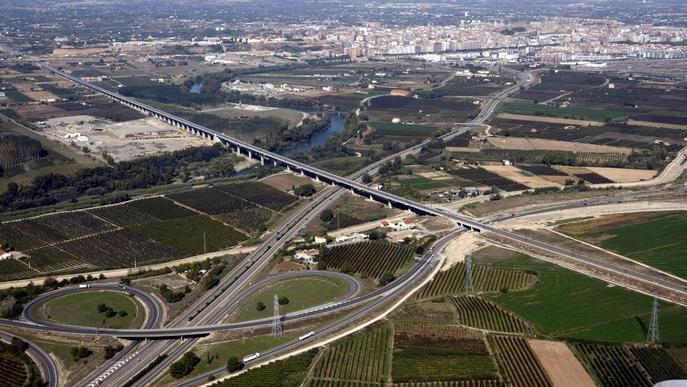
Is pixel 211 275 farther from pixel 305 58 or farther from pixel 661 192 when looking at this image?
pixel 305 58

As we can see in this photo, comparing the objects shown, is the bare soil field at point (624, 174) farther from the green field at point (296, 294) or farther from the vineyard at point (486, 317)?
the green field at point (296, 294)

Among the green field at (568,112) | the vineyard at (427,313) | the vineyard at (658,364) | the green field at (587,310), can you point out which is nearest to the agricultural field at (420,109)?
the green field at (568,112)

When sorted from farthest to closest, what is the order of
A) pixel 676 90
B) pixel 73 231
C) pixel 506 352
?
1. pixel 676 90
2. pixel 73 231
3. pixel 506 352

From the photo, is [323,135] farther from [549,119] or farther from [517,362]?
[517,362]

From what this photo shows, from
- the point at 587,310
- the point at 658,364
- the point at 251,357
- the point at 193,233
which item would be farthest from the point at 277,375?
the point at 193,233

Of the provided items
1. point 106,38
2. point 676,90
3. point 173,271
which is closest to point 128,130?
point 173,271

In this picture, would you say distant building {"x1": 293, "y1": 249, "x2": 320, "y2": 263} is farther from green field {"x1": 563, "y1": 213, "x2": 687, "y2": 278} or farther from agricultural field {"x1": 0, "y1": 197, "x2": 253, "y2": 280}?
green field {"x1": 563, "y1": 213, "x2": 687, "y2": 278}
